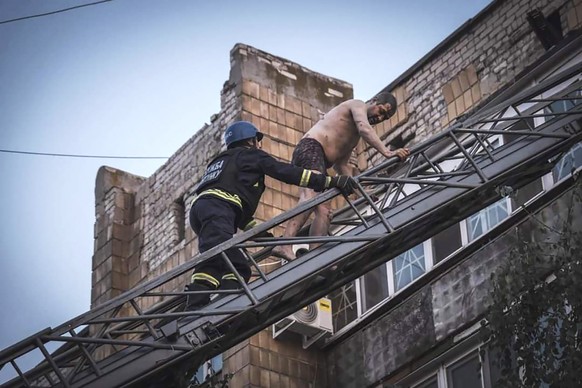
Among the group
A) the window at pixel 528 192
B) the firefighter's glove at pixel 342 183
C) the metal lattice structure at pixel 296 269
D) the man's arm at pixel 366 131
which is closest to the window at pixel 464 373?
the window at pixel 528 192

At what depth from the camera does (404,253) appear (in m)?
14.9

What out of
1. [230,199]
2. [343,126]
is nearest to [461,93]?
[343,126]

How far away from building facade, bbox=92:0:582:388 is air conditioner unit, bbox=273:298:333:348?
20cm

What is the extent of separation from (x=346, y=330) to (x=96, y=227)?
246 inches

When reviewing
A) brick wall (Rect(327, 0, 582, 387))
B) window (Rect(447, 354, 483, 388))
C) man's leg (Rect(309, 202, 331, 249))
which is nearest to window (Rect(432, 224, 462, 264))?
brick wall (Rect(327, 0, 582, 387))

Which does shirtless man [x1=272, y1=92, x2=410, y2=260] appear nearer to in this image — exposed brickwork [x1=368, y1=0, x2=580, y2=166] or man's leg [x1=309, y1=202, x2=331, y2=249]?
man's leg [x1=309, y1=202, x2=331, y2=249]

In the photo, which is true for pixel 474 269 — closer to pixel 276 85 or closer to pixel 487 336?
pixel 487 336

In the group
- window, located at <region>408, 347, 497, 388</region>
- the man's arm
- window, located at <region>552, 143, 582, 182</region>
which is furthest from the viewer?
window, located at <region>552, 143, 582, 182</region>

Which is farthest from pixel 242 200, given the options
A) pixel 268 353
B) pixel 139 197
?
pixel 139 197

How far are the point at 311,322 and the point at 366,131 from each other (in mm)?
3764

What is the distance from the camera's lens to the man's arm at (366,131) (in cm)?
1179

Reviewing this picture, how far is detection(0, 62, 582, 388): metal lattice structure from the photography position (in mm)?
10328

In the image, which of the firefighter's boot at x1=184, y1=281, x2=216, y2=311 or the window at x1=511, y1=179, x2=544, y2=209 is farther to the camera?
the window at x1=511, y1=179, x2=544, y2=209

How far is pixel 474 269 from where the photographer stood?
44.9 feet
